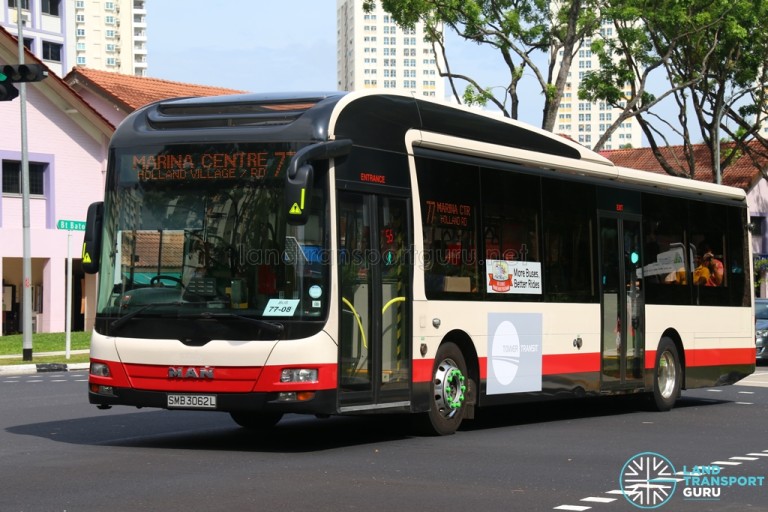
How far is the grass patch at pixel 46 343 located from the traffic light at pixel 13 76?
10.8 metres

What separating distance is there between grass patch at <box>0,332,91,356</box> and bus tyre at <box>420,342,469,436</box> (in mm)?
19323

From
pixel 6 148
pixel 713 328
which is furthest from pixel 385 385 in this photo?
pixel 6 148

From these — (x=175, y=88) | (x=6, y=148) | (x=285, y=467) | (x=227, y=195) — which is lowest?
(x=285, y=467)

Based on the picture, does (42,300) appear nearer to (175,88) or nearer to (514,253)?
(175,88)

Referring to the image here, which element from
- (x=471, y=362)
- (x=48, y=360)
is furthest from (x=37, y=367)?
(x=471, y=362)

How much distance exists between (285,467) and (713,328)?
405 inches

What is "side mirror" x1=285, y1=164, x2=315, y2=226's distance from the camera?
1187cm

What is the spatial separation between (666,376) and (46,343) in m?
22.0

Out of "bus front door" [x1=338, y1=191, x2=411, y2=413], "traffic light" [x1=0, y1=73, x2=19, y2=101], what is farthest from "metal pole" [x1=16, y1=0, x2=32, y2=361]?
"bus front door" [x1=338, y1=191, x2=411, y2=413]

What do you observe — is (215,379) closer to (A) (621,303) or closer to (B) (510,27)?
(A) (621,303)

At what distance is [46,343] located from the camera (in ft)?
122

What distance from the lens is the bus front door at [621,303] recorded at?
1755 cm

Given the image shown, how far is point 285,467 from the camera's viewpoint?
1158cm

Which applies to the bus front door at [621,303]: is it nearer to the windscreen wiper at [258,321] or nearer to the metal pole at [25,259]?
the windscreen wiper at [258,321]
